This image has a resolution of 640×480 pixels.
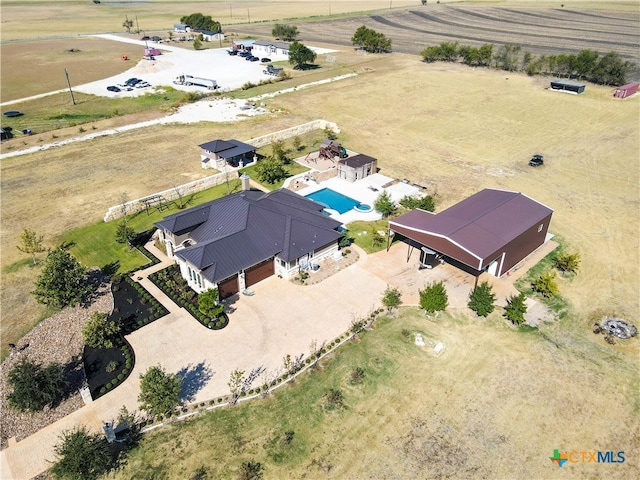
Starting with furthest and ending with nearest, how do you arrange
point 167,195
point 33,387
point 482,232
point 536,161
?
1. point 536,161
2. point 167,195
3. point 482,232
4. point 33,387

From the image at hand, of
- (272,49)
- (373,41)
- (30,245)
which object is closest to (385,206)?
(30,245)

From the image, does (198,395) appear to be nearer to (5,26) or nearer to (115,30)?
Result: (115,30)

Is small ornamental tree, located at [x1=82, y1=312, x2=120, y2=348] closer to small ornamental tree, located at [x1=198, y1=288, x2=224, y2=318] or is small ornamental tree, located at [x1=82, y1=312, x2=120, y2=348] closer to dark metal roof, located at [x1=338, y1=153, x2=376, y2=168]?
small ornamental tree, located at [x1=198, y1=288, x2=224, y2=318]

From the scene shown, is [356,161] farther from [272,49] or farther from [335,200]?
[272,49]

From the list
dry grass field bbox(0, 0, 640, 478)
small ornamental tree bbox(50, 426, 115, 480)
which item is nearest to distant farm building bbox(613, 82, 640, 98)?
dry grass field bbox(0, 0, 640, 478)

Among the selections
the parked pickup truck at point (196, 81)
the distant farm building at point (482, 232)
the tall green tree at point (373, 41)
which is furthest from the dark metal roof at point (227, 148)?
the tall green tree at point (373, 41)
